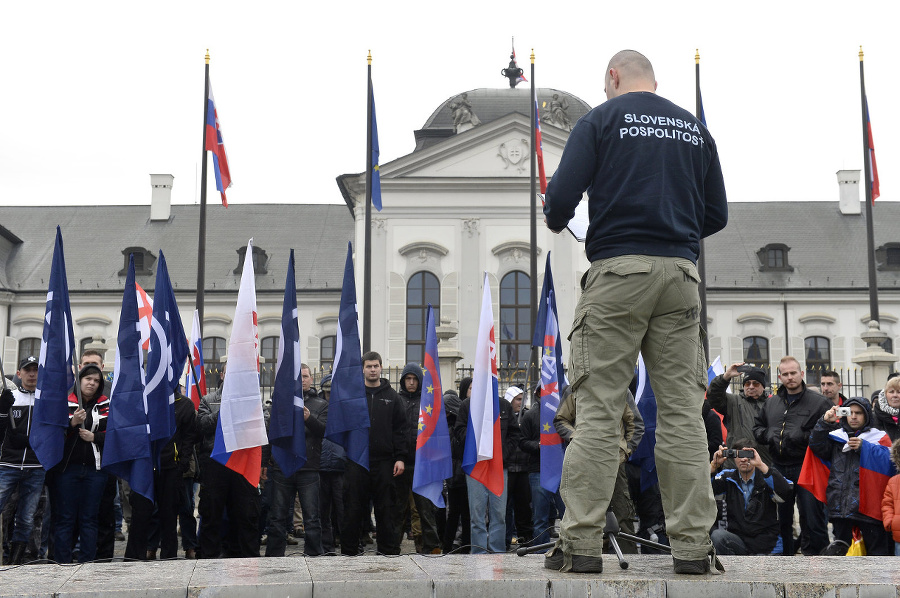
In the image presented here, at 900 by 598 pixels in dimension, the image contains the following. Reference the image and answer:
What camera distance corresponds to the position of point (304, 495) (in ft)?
31.9

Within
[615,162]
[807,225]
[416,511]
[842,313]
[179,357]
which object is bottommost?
[416,511]

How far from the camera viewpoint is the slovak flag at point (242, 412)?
8.20 m

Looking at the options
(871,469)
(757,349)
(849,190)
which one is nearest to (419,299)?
(757,349)

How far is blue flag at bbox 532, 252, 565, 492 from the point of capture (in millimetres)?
9797

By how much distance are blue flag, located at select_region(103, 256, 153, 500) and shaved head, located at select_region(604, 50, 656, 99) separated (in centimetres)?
501

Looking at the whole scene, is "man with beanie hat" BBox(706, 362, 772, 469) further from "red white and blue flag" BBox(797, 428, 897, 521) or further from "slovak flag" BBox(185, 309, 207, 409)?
"slovak flag" BBox(185, 309, 207, 409)

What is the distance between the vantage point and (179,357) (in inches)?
377

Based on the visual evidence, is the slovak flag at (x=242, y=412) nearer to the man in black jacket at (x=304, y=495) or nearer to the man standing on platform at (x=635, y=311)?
the man in black jacket at (x=304, y=495)

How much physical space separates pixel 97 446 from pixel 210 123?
40.8ft

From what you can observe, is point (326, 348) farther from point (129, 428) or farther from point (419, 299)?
point (129, 428)

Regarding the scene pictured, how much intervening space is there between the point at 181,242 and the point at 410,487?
32431mm

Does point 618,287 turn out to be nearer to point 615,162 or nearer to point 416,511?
point 615,162

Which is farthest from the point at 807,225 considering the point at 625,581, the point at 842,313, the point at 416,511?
the point at 625,581

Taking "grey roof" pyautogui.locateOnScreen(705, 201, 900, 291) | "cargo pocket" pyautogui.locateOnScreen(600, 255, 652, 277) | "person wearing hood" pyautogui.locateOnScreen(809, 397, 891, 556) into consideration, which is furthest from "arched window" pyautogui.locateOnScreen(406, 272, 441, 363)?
"cargo pocket" pyautogui.locateOnScreen(600, 255, 652, 277)
